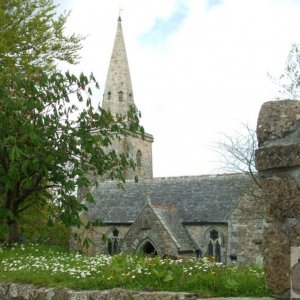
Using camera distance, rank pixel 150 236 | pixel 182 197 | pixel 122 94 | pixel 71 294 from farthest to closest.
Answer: pixel 122 94, pixel 182 197, pixel 150 236, pixel 71 294

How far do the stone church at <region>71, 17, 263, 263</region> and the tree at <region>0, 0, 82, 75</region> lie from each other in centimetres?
1174

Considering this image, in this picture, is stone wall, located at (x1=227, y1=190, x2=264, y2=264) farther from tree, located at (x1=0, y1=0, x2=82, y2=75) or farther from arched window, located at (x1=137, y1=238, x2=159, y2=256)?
tree, located at (x1=0, y1=0, x2=82, y2=75)

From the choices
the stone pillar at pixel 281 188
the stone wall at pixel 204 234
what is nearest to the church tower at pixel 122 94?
the stone wall at pixel 204 234

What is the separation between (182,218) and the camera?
30.9 m

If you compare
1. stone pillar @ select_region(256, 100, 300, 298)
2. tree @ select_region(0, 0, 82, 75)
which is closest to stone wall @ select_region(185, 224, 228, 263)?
tree @ select_region(0, 0, 82, 75)

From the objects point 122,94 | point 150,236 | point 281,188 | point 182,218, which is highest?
point 122,94

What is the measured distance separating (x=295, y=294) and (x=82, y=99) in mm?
A: 9429

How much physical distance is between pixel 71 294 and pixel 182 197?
2817cm

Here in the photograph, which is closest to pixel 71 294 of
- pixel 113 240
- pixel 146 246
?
pixel 146 246

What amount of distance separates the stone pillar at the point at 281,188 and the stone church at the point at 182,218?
20527 mm

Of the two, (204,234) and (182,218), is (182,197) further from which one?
(204,234)

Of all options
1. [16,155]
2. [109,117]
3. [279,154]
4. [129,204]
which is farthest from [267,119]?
[129,204]

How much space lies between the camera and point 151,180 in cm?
3569

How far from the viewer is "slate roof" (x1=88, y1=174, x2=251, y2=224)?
30609 mm
